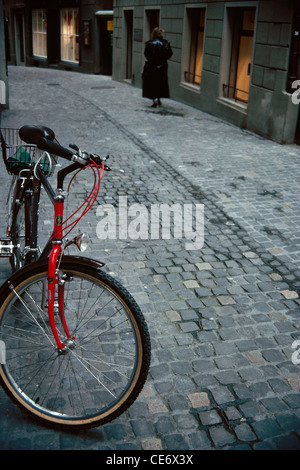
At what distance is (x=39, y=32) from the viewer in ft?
92.1

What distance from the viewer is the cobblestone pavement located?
273 centimetres

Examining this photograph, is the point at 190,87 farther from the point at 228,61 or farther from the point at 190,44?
the point at 228,61

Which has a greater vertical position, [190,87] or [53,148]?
[53,148]

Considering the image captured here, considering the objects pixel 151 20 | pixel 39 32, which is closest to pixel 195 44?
pixel 151 20

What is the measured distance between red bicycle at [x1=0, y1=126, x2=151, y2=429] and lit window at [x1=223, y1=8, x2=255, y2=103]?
31.0 ft

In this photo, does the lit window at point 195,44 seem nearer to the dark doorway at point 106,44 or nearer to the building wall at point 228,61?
the building wall at point 228,61

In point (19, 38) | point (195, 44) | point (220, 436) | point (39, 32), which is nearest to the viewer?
point (220, 436)

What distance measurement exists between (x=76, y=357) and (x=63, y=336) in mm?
144

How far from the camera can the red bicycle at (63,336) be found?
2506mm

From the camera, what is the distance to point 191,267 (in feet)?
15.5

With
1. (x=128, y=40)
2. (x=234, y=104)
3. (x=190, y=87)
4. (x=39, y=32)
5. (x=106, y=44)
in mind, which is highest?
(x=39, y=32)

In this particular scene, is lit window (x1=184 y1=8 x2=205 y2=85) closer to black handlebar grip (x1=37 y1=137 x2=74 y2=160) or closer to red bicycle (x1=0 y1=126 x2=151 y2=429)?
red bicycle (x1=0 y1=126 x2=151 y2=429)

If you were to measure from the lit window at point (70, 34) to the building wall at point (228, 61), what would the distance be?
7.59 m
